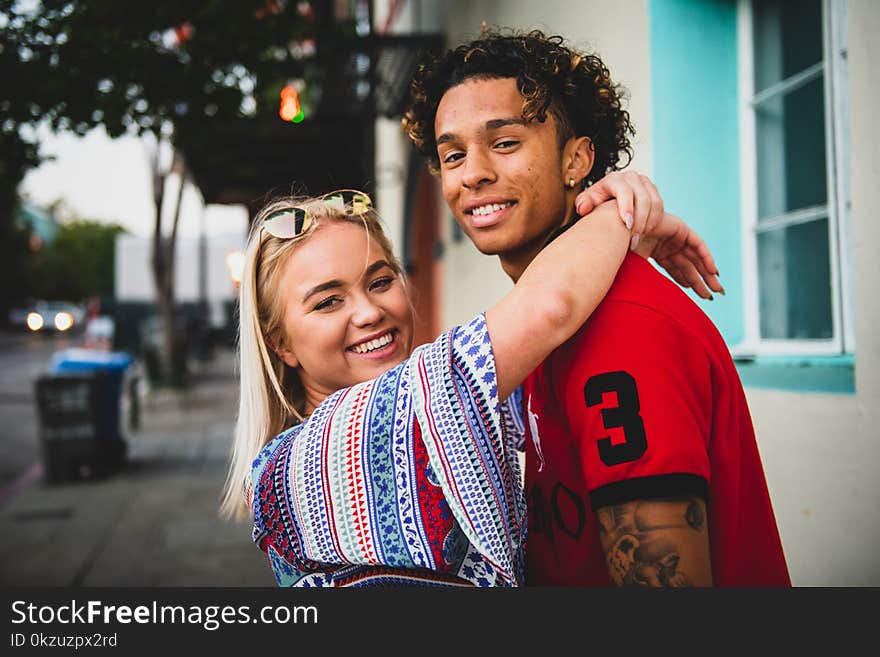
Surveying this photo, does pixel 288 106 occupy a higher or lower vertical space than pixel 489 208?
higher

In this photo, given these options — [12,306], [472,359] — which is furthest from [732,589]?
[12,306]

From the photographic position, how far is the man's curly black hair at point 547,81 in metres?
1.47

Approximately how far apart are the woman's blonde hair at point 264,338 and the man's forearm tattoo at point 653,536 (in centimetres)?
76

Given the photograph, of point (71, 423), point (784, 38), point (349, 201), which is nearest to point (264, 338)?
point (349, 201)

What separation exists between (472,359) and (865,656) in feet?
2.21

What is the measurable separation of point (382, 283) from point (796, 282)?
5.67 ft

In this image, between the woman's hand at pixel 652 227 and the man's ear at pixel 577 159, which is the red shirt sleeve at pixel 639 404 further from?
the man's ear at pixel 577 159

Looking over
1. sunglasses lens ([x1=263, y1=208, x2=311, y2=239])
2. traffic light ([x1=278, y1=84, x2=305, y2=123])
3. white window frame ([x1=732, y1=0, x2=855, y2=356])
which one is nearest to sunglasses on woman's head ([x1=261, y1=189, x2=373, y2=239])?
sunglasses lens ([x1=263, y1=208, x2=311, y2=239])

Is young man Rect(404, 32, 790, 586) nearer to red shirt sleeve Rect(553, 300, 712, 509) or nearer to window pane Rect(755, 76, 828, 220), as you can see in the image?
red shirt sleeve Rect(553, 300, 712, 509)

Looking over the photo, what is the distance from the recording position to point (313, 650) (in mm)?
1092

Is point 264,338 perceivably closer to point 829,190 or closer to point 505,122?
point 505,122

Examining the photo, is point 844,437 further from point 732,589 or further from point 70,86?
point 70,86

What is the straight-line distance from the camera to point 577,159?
1.56 meters

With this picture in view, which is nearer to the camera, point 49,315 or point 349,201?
point 349,201
